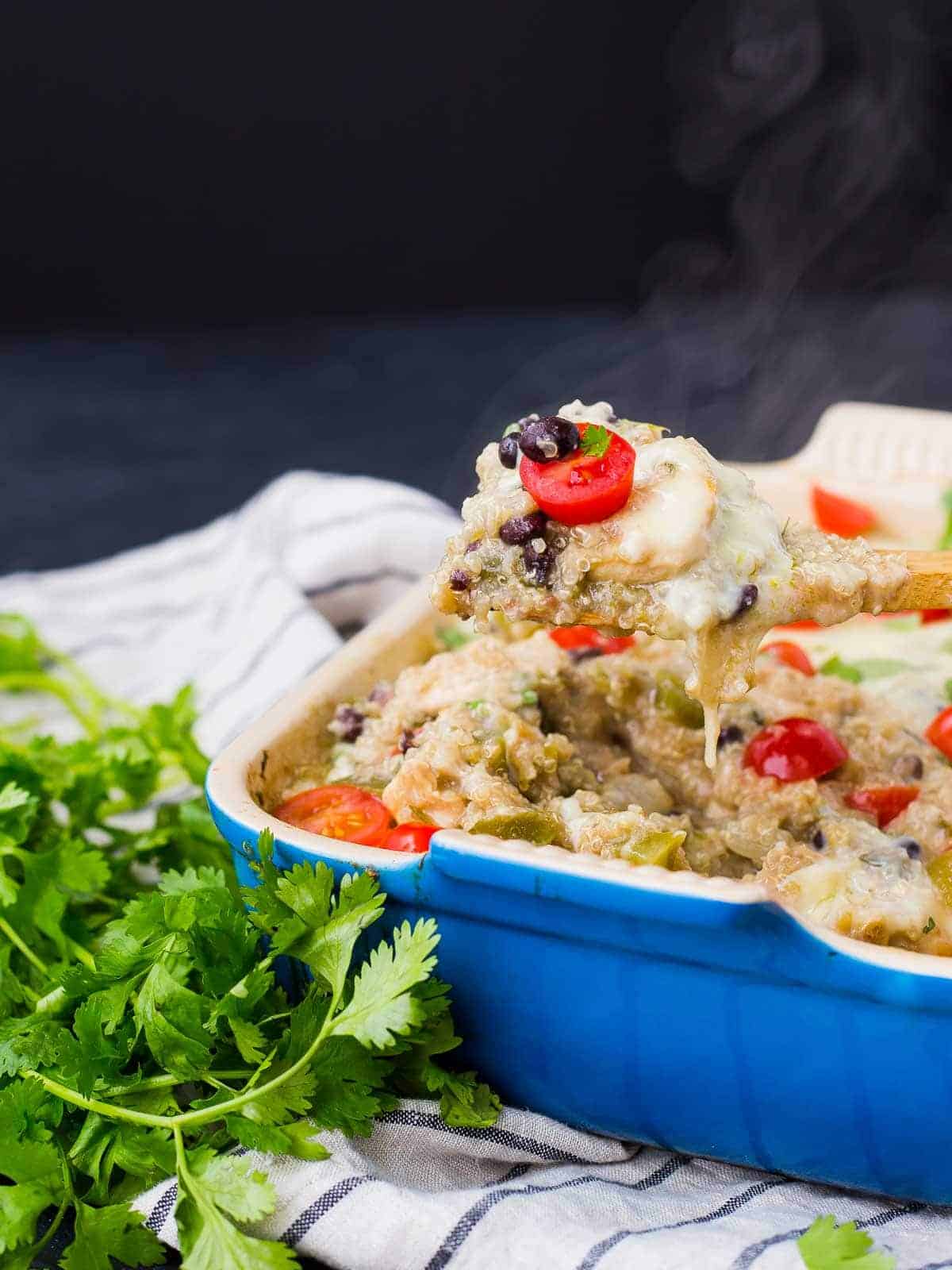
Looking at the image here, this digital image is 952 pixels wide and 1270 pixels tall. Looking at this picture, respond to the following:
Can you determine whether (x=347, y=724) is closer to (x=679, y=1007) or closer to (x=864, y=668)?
(x=679, y=1007)

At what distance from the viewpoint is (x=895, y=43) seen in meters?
4.74

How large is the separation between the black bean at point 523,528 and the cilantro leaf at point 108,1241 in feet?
3.86

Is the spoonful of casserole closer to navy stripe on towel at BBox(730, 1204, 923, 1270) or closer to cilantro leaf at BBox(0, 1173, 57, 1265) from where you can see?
navy stripe on towel at BBox(730, 1204, 923, 1270)

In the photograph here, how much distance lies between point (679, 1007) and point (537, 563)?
73 cm

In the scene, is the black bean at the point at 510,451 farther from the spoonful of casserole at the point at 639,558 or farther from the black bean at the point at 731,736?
the black bean at the point at 731,736

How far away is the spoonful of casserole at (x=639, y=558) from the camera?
7.79ft

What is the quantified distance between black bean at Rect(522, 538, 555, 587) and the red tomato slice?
0.06m

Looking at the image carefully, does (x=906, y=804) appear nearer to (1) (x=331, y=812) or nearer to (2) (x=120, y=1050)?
(1) (x=331, y=812)

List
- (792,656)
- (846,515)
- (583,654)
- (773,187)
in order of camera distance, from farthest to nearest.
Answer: (773,187) < (846,515) < (792,656) < (583,654)

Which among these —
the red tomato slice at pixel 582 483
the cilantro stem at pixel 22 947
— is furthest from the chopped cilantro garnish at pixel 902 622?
the cilantro stem at pixel 22 947

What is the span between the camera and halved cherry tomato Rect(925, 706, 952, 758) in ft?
9.80

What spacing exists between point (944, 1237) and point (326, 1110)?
38.3 inches

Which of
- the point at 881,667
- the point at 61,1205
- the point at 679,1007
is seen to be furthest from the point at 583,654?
the point at 61,1205

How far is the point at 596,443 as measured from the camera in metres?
2.41
